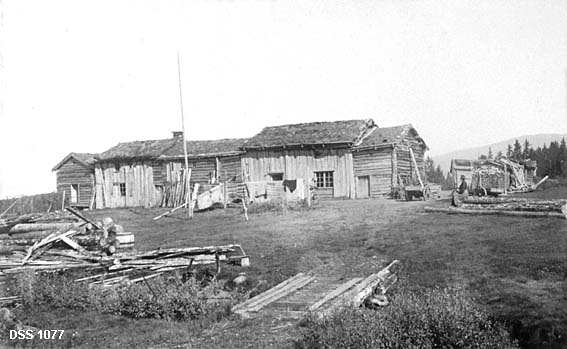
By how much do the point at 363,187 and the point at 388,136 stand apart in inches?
134

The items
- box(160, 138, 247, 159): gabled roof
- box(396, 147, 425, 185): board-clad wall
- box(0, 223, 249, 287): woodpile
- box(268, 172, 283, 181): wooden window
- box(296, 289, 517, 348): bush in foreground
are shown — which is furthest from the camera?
box(160, 138, 247, 159): gabled roof

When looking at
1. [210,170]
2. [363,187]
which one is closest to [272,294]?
[363,187]

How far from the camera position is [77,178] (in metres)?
42.2

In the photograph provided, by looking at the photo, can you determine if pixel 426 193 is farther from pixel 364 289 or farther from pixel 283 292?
pixel 364 289

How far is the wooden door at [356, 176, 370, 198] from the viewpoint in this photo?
33812mm

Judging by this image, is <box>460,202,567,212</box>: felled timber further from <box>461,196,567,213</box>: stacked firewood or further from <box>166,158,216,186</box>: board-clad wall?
<box>166,158,216,186</box>: board-clad wall

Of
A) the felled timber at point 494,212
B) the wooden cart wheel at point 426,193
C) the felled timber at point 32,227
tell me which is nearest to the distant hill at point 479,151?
the wooden cart wheel at point 426,193

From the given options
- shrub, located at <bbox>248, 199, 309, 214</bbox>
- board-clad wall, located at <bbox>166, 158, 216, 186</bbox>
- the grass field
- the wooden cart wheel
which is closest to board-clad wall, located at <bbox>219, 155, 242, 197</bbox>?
board-clad wall, located at <bbox>166, 158, 216, 186</bbox>

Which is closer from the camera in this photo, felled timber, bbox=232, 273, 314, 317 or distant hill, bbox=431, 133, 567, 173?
felled timber, bbox=232, 273, 314, 317

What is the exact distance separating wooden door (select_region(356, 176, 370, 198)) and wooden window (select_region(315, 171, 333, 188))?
1668mm

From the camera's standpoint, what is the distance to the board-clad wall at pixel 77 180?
41.8 meters

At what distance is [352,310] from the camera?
9.08m

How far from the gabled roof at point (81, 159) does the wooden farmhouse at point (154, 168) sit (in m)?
0.83

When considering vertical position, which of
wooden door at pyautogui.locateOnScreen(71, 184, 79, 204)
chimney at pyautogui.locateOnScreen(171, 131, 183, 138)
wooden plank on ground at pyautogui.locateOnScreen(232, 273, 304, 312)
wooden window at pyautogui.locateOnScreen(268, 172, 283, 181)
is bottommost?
wooden plank on ground at pyautogui.locateOnScreen(232, 273, 304, 312)
